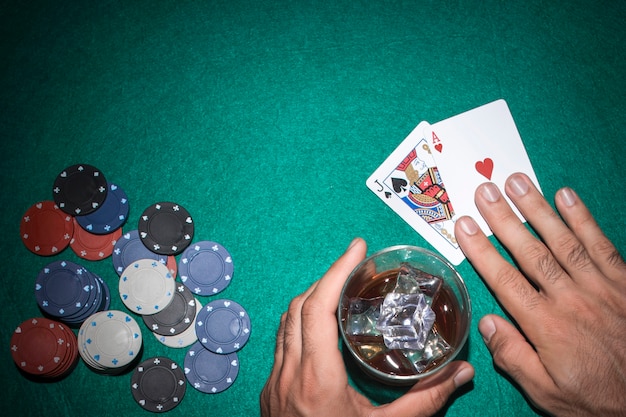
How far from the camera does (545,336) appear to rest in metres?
1.61

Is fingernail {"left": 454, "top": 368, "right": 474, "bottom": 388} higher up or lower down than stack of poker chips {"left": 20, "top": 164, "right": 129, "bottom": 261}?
lower down

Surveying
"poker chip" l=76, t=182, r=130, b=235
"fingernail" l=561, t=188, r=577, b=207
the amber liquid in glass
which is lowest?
"fingernail" l=561, t=188, r=577, b=207

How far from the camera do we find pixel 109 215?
80.4 inches

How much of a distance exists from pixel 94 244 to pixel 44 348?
0.46m

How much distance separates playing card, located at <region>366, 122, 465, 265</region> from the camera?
192 centimetres

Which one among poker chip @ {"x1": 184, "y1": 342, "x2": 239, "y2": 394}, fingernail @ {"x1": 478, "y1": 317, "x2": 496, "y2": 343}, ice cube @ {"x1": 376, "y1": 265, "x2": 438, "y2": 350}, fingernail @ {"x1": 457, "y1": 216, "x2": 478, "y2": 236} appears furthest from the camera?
poker chip @ {"x1": 184, "y1": 342, "x2": 239, "y2": 394}

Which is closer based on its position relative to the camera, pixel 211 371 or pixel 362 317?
pixel 362 317

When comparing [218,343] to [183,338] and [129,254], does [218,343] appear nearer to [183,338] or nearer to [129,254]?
[183,338]

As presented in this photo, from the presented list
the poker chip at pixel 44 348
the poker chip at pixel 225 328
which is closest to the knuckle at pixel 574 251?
the poker chip at pixel 225 328

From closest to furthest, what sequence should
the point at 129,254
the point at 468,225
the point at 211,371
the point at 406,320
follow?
1. the point at 406,320
2. the point at 468,225
3. the point at 211,371
4. the point at 129,254

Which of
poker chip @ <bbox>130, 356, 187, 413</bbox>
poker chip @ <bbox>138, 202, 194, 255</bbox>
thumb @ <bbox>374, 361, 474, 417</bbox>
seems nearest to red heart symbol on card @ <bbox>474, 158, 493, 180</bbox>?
thumb @ <bbox>374, 361, 474, 417</bbox>

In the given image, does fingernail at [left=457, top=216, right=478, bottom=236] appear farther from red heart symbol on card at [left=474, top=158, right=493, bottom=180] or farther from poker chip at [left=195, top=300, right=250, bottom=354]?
poker chip at [left=195, top=300, right=250, bottom=354]

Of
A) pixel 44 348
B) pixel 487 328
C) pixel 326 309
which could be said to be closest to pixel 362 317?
pixel 326 309

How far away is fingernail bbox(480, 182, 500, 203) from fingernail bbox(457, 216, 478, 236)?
0.39 ft
